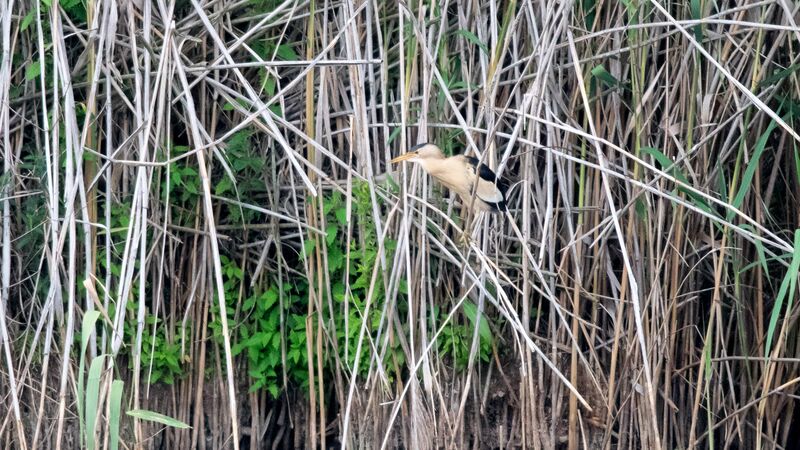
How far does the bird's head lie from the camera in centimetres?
311

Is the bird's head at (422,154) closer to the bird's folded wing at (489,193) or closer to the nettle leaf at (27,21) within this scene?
the bird's folded wing at (489,193)

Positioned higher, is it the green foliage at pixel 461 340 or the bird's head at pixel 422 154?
the bird's head at pixel 422 154

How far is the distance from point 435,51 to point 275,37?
0.56m

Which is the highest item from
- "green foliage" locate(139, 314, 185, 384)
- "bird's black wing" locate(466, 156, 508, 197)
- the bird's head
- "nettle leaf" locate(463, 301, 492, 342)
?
the bird's head

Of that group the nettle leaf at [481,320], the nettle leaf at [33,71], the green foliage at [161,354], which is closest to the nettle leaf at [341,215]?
the nettle leaf at [481,320]

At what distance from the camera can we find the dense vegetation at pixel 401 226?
3.12 meters

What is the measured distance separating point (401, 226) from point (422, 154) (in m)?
0.21

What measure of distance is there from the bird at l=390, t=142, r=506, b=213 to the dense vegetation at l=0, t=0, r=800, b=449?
72mm

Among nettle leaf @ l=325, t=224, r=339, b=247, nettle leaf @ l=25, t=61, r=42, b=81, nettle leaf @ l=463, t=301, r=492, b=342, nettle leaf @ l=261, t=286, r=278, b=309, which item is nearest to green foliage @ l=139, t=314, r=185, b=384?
nettle leaf @ l=261, t=286, r=278, b=309

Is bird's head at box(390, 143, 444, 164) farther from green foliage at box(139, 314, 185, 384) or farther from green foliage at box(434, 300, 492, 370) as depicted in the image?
green foliage at box(139, 314, 185, 384)

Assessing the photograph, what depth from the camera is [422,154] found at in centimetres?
312

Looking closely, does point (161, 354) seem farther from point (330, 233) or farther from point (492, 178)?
point (492, 178)

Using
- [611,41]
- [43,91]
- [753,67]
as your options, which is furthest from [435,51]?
[43,91]

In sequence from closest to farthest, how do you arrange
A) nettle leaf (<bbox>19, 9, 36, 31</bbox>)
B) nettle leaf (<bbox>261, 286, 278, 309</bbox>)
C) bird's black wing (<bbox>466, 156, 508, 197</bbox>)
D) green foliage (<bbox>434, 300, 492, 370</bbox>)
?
1. bird's black wing (<bbox>466, 156, 508, 197</bbox>)
2. nettle leaf (<bbox>19, 9, 36, 31</bbox>)
3. green foliage (<bbox>434, 300, 492, 370</bbox>)
4. nettle leaf (<bbox>261, 286, 278, 309</bbox>)
